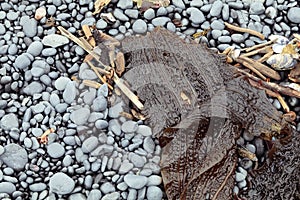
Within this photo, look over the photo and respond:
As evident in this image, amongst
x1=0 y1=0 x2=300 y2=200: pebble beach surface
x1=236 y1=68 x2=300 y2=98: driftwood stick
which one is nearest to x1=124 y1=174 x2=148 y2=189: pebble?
x1=0 y1=0 x2=300 y2=200: pebble beach surface

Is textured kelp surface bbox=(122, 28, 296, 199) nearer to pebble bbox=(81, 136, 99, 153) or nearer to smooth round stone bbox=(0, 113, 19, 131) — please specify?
pebble bbox=(81, 136, 99, 153)

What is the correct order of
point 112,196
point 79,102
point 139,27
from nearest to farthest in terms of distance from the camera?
1. point 112,196
2. point 79,102
3. point 139,27

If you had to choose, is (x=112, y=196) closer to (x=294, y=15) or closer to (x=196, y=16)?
(x=196, y=16)

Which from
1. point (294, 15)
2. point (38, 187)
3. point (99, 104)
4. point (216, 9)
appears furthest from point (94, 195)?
point (294, 15)

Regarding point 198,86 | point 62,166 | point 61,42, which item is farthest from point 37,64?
point 198,86

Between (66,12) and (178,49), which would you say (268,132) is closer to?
(178,49)

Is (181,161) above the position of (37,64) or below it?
below
